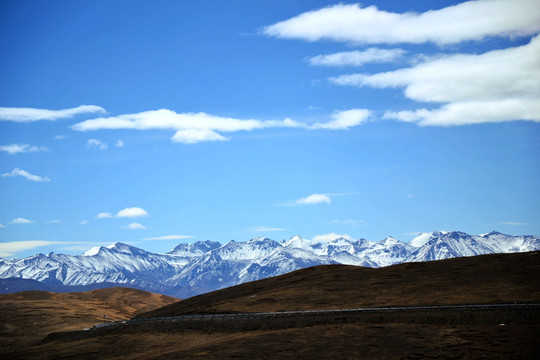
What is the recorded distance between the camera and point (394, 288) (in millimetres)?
100562

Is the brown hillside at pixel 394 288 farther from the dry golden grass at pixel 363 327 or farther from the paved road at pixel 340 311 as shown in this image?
the paved road at pixel 340 311

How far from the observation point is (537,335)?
56938mm

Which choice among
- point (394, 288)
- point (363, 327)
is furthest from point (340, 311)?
point (394, 288)

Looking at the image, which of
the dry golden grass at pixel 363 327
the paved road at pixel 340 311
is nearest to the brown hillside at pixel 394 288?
the dry golden grass at pixel 363 327

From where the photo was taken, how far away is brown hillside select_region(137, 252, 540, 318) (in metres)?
84.8

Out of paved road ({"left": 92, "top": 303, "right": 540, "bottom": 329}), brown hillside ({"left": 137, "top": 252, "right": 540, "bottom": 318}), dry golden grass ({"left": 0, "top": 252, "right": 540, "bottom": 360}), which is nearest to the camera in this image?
dry golden grass ({"left": 0, "top": 252, "right": 540, "bottom": 360})

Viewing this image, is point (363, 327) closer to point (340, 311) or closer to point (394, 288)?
point (340, 311)

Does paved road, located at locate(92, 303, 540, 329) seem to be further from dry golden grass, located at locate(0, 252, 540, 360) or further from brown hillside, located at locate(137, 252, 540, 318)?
brown hillside, located at locate(137, 252, 540, 318)

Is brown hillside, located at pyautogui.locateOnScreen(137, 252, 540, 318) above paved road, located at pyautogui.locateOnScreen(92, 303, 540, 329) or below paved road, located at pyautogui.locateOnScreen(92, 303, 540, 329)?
above

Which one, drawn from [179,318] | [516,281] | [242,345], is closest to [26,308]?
[179,318]

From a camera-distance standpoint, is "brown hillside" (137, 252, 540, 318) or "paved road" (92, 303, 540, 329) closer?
"paved road" (92, 303, 540, 329)

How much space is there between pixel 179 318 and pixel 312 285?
3501cm

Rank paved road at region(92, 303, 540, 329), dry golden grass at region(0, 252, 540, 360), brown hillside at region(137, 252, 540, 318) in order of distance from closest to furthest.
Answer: dry golden grass at region(0, 252, 540, 360)
paved road at region(92, 303, 540, 329)
brown hillside at region(137, 252, 540, 318)

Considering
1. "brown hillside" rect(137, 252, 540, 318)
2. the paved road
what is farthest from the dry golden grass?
the paved road
